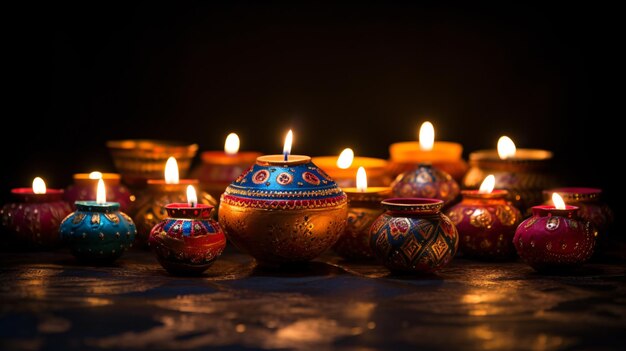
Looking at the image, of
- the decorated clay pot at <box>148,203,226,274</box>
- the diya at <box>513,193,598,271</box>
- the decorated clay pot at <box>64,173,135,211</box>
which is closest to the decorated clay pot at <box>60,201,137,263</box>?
the decorated clay pot at <box>148,203,226,274</box>

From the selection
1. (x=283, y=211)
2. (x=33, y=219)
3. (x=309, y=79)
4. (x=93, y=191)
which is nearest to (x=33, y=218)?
(x=33, y=219)

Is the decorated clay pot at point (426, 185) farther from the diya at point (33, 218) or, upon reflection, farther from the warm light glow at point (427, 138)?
the diya at point (33, 218)

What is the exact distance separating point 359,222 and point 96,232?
0.88 m

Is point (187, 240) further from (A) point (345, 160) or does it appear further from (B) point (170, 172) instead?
(A) point (345, 160)

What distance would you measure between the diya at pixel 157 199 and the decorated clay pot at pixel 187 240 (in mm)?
463

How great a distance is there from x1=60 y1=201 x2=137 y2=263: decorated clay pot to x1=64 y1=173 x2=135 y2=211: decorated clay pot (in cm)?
51

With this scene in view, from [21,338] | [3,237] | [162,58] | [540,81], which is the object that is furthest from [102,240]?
[540,81]

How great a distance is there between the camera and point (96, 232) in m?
3.57

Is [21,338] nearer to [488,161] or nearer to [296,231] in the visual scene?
[296,231]

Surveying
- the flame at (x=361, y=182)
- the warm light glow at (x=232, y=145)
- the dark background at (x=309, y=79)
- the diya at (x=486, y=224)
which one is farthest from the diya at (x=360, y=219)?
the dark background at (x=309, y=79)

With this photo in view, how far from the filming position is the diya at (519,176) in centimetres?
405

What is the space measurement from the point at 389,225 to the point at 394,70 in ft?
6.03

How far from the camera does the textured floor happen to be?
106 inches

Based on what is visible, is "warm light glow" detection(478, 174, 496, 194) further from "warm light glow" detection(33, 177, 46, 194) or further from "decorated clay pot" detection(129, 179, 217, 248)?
"warm light glow" detection(33, 177, 46, 194)
